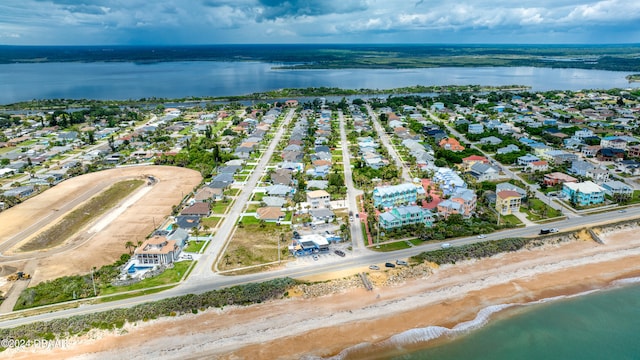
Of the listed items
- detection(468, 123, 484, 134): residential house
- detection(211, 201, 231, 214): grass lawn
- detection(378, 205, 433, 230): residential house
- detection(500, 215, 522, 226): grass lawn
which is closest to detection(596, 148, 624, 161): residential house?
detection(468, 123, 484, 134): residential house

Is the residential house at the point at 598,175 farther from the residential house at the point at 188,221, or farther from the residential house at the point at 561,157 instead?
the residential house at the point at 188,221

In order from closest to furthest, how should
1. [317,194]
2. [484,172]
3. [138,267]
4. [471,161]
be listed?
[138,267] < [317,194] < [484,172] < [471,161]

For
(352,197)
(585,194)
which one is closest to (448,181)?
(352,197)

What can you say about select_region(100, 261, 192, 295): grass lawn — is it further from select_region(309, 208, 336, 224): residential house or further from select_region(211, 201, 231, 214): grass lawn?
select_region(309, 208, 336, 224): residential house

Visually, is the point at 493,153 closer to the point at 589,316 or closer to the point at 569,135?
the point at 569,135

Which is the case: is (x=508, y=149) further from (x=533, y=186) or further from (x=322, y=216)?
(x=322, y=216)

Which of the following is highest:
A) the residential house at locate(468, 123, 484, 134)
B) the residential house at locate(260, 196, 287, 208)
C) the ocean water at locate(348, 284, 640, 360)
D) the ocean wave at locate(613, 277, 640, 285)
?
the residential house at locate(468, 123, 484, 134)
